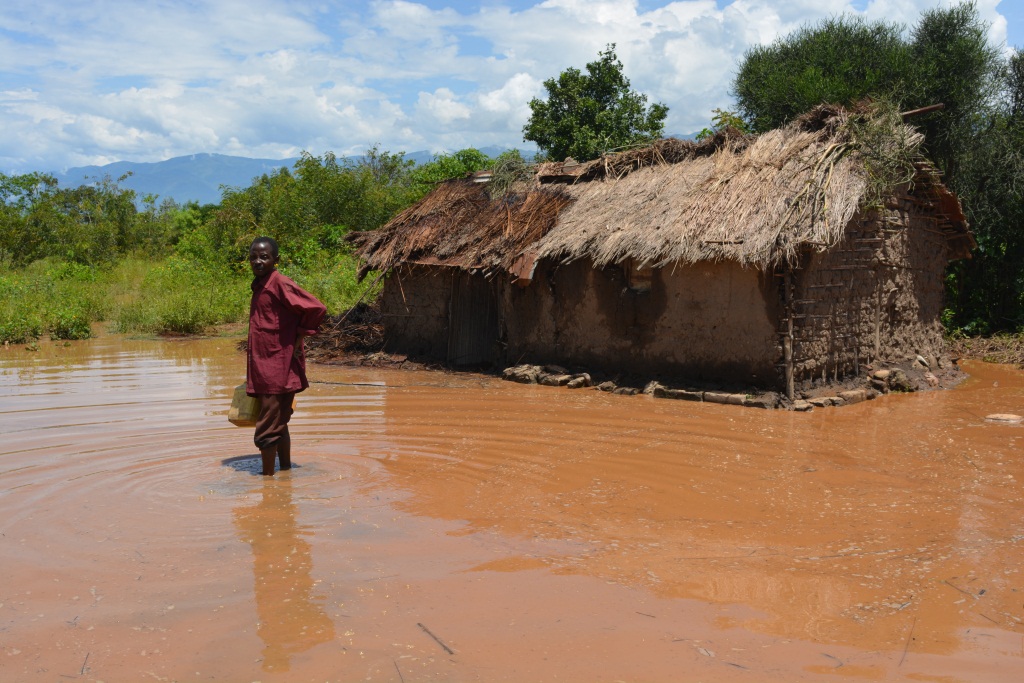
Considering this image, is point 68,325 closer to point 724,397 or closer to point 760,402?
point 724,397

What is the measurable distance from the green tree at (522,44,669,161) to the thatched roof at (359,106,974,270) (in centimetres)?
799

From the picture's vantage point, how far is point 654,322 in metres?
10.7

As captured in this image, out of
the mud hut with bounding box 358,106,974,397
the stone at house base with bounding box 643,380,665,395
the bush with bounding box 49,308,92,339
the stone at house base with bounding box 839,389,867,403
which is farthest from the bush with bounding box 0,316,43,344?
the stone at house base with bounding box 839,389,867,403

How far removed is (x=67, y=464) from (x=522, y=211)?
23.9 feet

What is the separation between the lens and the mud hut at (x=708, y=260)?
9727 millimetres

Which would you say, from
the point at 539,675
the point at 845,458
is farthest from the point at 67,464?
the point at 845,458

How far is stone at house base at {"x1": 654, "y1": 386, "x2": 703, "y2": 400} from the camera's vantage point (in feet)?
32.9

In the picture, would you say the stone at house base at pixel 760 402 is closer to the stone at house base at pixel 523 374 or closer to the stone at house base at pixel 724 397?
the stone at house base at pixel 724 397

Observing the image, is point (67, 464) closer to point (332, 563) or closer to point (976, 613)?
point (332, 563)

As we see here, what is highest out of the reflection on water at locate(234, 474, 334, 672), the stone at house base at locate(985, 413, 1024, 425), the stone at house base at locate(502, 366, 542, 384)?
the stone at house base at locate(502, 366, 542, 384)

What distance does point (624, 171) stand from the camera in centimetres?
1268

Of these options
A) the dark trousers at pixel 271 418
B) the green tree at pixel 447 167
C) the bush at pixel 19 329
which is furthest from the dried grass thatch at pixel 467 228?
the green tree at pixel 447 167

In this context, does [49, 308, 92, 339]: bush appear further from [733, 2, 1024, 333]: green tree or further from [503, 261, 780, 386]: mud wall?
[733, 2, 1024, 333]: green tree

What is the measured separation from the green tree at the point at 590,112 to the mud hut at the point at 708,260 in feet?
27.4
